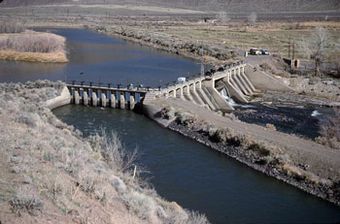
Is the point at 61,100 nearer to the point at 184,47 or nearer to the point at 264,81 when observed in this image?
the point at 264,81

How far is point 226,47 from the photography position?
294 feet

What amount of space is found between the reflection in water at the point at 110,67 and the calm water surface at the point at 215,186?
20590 mm

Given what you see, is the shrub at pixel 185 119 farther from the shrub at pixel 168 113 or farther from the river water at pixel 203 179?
the river water at pixel 203 179

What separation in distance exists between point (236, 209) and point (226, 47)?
67.0m

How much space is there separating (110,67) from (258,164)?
40.4m

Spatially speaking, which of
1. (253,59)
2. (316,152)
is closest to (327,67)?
(253,59)

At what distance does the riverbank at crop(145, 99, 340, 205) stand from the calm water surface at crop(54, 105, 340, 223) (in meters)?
0.70

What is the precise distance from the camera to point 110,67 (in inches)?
2667

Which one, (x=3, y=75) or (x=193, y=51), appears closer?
(x=3, y=75)

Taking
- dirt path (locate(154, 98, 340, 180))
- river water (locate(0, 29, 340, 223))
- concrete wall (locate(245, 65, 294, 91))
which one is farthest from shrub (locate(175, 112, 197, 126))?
concrete wall (locate(245, 65, 294, 91))

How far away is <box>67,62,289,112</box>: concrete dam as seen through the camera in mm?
46219

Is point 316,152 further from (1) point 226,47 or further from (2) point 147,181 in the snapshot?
(1) point 226,47

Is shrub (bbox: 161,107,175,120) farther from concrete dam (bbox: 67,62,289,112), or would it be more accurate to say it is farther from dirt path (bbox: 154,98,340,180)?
concrete dam (bbox: 67,62,289,112)

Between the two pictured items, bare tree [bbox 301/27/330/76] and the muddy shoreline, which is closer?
the muddy shoreline
